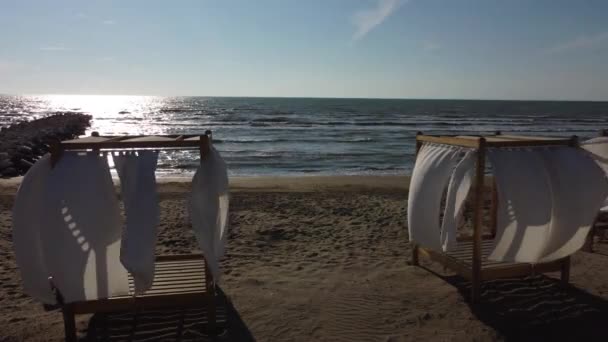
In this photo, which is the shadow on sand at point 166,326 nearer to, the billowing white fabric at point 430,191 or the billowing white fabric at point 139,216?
the billowing white fabric at point 139,216

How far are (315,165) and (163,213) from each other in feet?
38.2

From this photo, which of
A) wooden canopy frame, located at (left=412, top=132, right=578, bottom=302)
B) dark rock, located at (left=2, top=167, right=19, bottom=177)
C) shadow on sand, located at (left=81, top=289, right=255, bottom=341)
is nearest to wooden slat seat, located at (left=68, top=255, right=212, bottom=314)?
shadow on sand, located at (left=81, top=289, right=255, bottom=341)

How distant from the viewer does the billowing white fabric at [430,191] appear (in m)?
5.79

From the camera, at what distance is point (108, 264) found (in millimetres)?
4668

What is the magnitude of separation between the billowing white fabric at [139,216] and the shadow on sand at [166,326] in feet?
2.66

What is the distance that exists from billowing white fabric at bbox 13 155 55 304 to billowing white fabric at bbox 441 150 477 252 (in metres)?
4.28

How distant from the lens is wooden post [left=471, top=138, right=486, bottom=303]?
17.1 feet

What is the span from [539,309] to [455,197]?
1.73 m

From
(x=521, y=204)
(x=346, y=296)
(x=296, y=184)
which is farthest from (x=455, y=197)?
(x=296, y=184)

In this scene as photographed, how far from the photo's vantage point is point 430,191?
5910 mm

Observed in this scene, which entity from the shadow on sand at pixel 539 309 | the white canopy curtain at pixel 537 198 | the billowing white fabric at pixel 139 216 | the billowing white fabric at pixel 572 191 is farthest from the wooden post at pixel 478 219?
the billowing white fabric at pixel 139 216

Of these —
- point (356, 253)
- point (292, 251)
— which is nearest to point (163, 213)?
point (292, 251)

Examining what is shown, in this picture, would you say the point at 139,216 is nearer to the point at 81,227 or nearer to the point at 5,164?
the point at 81,227

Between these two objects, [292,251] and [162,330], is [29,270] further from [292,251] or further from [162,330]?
[292,251]
